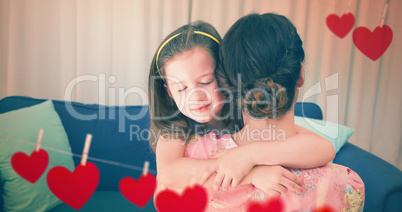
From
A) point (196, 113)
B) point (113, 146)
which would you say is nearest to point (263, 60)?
point (196, 113)

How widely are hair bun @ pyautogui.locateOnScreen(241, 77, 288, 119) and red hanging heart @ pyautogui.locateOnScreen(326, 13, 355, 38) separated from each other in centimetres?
84

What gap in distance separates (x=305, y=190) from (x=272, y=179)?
0.32 feet

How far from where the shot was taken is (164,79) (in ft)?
2.07

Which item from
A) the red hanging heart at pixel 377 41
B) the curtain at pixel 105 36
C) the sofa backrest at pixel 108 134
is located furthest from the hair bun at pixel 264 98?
the curtain at pixel 105 36

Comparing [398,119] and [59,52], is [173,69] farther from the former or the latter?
[398,119]

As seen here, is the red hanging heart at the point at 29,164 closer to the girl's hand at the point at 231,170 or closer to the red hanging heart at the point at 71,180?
the red hanging heart at the point at 71,180

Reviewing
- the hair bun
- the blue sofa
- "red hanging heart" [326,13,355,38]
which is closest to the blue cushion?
the blue sofa

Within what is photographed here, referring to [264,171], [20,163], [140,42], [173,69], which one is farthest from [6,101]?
[264,171]

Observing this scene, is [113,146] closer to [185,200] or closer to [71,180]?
[71,180]

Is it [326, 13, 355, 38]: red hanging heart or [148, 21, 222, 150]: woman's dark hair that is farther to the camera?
[326, 13, 355, 38]: red hanging heart

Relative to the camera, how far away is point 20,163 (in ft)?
1.73

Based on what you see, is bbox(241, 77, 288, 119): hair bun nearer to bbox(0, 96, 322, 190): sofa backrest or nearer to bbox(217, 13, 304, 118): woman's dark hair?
bbox(217, 13, 304, 118): woman's dark hair

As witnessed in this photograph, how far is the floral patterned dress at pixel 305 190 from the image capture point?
1.96ft

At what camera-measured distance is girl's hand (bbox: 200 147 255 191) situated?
1.78ft
